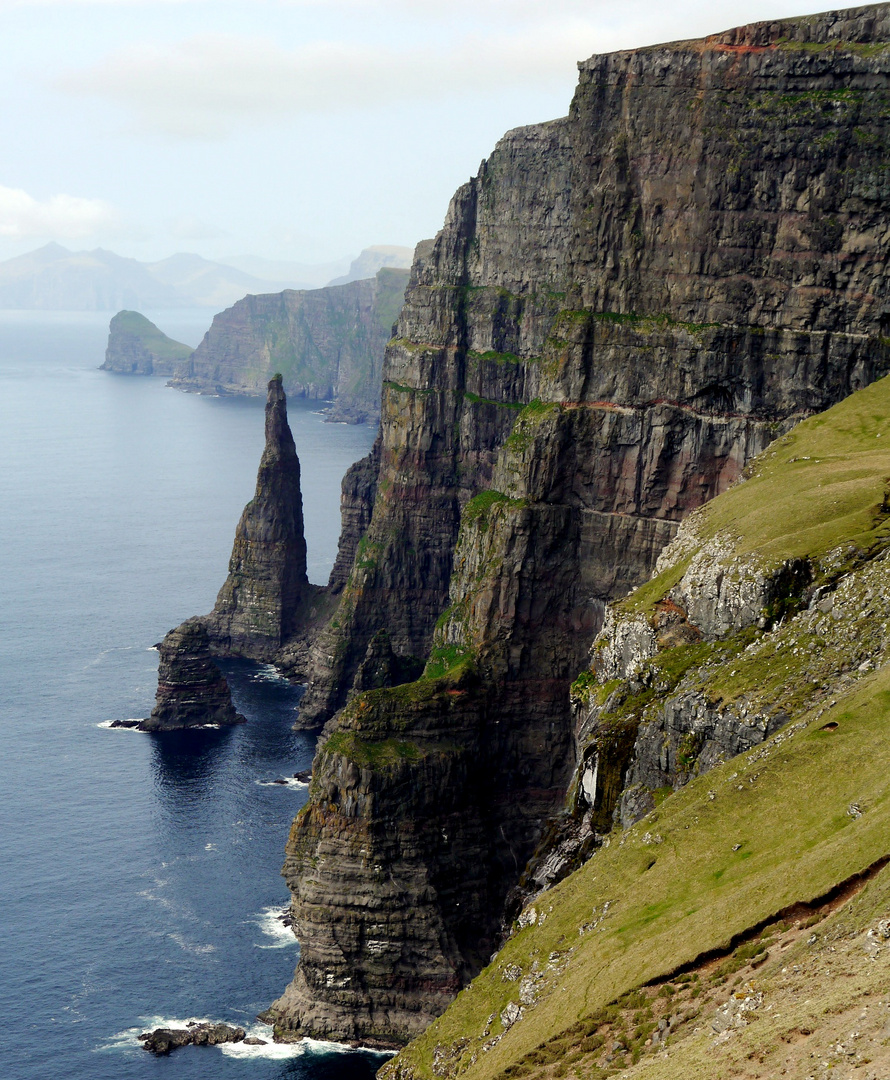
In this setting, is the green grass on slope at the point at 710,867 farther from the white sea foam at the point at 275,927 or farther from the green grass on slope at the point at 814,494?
the white sea foam at the point at 275,927

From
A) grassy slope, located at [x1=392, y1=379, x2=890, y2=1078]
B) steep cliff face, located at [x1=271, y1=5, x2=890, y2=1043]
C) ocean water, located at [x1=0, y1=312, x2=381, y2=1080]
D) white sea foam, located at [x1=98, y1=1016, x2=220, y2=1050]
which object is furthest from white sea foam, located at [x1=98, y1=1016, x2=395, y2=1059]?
grassy slope, located at [x1=392, y1=379, x2=890, y2=1078]

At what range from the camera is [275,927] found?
136m

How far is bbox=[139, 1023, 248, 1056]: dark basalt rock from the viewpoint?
115 meters

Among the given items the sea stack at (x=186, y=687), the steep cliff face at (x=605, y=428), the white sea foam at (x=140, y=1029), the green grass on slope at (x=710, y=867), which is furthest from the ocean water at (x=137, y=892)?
the green grass on slope at (x=710, y=867)

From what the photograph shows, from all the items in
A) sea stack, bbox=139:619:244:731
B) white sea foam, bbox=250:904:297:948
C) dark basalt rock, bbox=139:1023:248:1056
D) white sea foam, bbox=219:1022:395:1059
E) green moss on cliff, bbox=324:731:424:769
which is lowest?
→ white sea foam, bbox=219:1022:395:1059

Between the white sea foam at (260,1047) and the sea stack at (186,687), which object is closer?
the white sea foam at (260,1047)

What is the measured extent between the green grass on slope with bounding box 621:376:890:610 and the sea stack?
9462 centimetres

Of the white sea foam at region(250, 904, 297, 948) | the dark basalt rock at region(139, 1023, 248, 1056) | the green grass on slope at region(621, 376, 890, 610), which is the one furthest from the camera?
the white sea foam at region(250, 904, 297, 948)

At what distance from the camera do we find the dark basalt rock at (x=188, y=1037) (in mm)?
115125

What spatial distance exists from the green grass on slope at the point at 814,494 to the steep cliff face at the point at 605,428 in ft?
38.7

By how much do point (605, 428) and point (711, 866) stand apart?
66151 mm

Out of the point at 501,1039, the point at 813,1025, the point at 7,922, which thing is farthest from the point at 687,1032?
the point at 7,922

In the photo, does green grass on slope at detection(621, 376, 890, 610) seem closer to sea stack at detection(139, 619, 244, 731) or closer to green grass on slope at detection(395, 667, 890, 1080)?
green grass on slope at detection(395, 667, 890, 1080)

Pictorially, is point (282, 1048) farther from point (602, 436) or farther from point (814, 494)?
point (814, 494)
